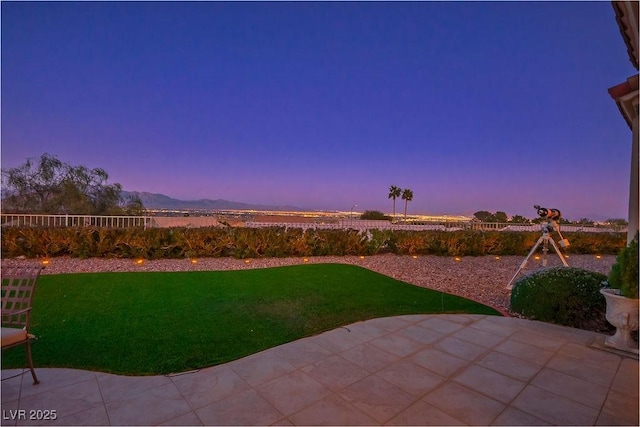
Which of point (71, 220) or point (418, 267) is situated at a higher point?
point (71, 220)

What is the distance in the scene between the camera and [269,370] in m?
2.81

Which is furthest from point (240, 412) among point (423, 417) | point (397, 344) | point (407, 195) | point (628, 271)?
point (407, 195)

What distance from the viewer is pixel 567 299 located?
4.19 metres

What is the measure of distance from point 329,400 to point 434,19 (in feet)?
31.6

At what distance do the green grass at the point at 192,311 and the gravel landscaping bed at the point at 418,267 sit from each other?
576 mm

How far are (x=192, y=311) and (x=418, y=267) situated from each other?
5778 millimetres

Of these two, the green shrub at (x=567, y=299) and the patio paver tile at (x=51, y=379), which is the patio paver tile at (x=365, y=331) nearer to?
the green shrub at (x=567, y=299)

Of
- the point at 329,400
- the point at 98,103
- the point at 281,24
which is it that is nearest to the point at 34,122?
the point at 98,103

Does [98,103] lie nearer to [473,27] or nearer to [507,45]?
[473,27]

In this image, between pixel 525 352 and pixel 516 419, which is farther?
pixel 525 352

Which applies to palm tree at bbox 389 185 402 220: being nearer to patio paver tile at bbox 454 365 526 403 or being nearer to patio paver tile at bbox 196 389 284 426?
patio paver tile at bbox 454 365 526 403

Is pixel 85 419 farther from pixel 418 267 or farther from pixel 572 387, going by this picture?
pixel 418 267

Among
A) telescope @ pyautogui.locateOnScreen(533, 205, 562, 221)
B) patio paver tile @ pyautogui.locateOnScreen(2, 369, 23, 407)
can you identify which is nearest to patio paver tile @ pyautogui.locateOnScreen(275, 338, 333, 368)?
patio paver tile @ pyautogui.locateOnScreen(2, 369, 23, 407)

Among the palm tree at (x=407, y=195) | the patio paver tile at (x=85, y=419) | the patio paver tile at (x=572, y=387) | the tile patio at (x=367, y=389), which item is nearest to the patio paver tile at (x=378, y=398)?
the tile patio at (x=367, y=389)
